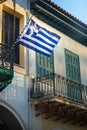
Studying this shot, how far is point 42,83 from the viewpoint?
13.8m

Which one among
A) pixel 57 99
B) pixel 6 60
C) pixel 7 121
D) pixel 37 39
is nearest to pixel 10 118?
pixel 7 121

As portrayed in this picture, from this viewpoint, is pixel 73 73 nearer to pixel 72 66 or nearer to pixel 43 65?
pixel 72 66

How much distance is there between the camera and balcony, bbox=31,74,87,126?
522 inches

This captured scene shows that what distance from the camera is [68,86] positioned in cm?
1474

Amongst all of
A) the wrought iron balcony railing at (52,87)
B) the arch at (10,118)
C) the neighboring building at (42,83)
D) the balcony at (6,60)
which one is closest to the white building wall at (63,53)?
the neighboring building at (42,83)

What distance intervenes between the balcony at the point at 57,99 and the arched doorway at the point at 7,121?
87cm

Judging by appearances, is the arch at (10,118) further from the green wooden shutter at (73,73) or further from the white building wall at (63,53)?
the green wooden shutter at (73,73)

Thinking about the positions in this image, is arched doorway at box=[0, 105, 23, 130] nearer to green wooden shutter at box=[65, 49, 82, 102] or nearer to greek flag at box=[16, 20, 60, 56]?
greek flag at box=[16, 20, 60, 56]

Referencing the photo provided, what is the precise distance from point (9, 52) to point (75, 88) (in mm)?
4789

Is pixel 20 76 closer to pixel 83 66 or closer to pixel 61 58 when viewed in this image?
pixel 61 58

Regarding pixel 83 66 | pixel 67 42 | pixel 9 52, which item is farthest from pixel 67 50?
pixel 9 52

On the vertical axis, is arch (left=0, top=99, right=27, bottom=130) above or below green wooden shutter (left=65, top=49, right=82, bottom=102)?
below

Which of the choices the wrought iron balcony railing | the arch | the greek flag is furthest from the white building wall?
the arch

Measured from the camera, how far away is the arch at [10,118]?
1246cm
